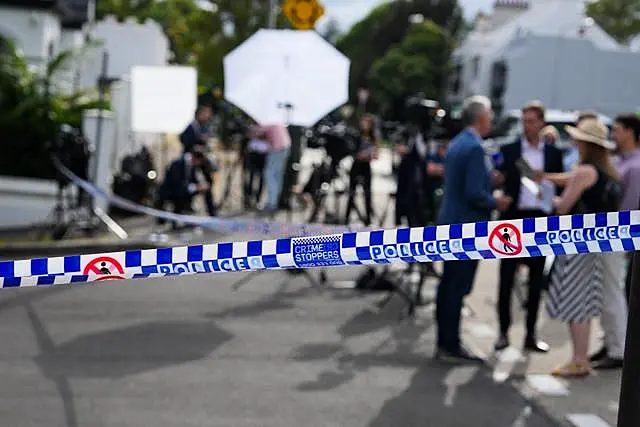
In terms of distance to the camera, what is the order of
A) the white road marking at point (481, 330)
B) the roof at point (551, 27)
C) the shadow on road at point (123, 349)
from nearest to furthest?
1. the shadow on road at point (123, 349)
2. the white road marking at point (481, 330)
3. the roof at point (551, 27)

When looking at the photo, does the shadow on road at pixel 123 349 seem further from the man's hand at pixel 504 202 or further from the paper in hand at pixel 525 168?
the paper in hand at pixel 525 168

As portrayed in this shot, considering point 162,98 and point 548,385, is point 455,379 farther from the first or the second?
point 162,98

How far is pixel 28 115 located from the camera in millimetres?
13477

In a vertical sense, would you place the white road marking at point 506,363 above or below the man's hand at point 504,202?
below

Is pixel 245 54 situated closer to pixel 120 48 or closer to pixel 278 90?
pixel 278 90

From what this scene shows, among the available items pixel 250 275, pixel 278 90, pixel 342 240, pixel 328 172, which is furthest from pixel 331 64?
pixel 342 240

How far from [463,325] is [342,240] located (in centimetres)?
446

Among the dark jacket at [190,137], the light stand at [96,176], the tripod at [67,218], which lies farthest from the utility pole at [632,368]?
the dark jacket at [190,137]

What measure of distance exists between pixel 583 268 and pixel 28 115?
9207 mm

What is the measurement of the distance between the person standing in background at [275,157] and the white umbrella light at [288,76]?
3.30 meters

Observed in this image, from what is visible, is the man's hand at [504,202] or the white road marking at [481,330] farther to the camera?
the white road marking at [481,330]

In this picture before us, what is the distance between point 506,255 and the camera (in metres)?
4.11

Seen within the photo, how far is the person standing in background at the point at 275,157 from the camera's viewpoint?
45.6 feet

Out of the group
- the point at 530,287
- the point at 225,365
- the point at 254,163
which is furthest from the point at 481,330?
the point at 254,163
